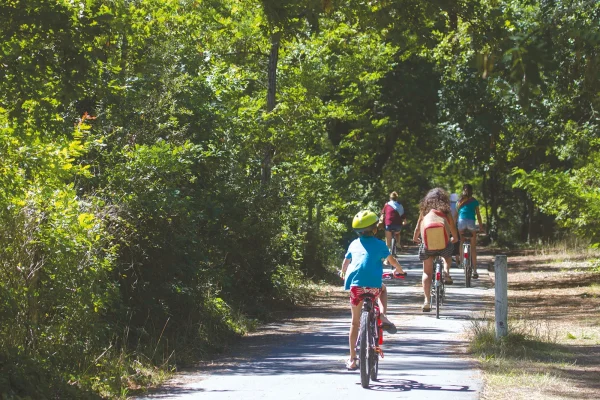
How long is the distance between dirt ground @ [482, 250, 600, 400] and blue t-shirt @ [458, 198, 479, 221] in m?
1.88

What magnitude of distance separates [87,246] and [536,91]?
4815 millimetres

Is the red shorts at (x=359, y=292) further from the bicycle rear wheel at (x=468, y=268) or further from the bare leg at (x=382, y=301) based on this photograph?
the bicycle rear wheel at (x=468, y=268)

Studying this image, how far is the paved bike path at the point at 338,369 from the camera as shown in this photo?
897 cm

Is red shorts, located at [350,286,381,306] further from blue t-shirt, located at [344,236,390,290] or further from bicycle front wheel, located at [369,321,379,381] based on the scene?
bicycle front wheel, located at [369,321,379,381]

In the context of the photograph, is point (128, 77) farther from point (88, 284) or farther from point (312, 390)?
point (312, 390)

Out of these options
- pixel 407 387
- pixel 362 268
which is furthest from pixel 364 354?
pixel 362 268

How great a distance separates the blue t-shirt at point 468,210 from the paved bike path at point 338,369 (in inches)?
152

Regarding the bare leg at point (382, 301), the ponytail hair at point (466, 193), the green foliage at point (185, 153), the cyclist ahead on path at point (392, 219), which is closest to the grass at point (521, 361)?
the bare leg at point (382, 301)

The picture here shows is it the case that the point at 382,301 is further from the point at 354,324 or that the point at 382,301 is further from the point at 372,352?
the point at 372,352

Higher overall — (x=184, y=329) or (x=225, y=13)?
(x=225, y=13)

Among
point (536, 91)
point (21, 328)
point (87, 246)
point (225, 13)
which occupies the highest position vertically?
point (225, 13)

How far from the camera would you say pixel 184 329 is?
1246 centimetres

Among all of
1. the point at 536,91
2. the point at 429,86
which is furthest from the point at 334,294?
the point at 429,86

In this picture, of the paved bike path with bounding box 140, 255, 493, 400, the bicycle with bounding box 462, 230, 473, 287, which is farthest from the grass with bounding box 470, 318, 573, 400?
the bicycle with bounding box 462, 230, 473, 287
